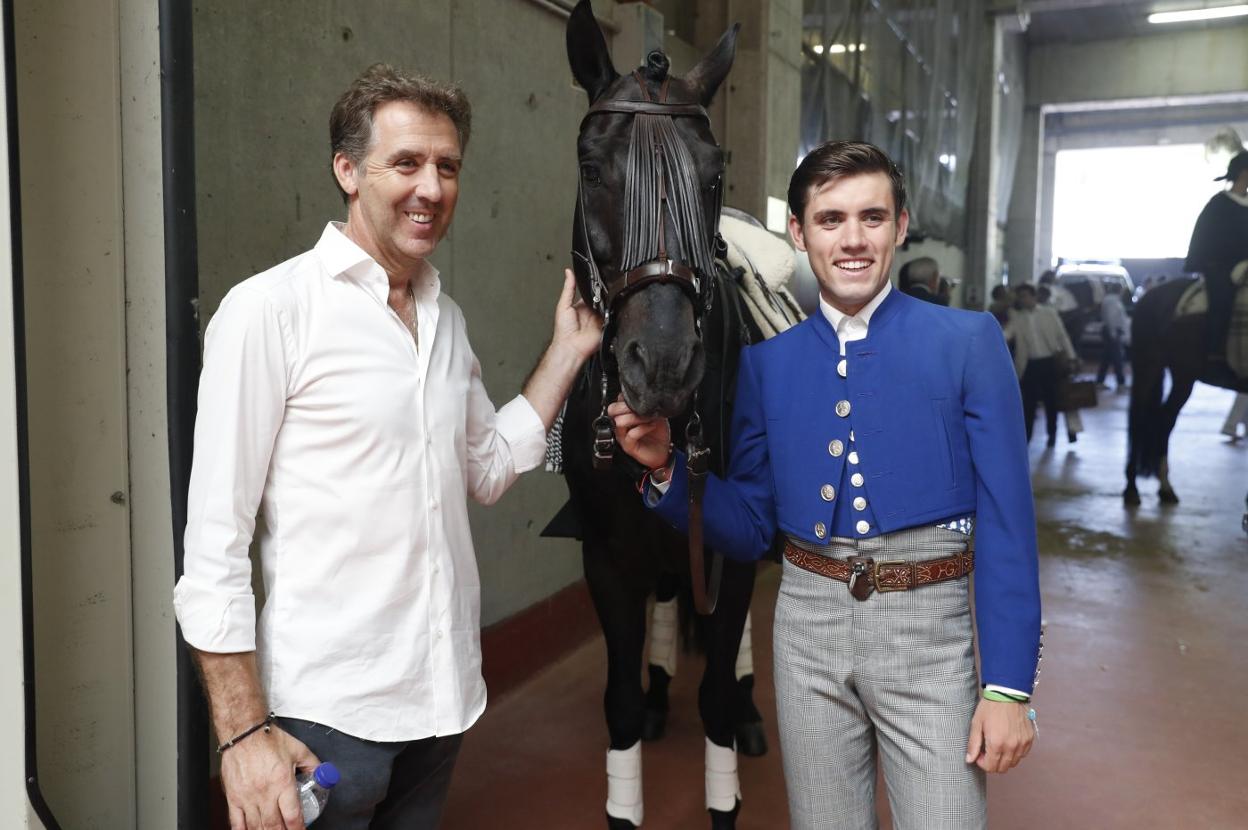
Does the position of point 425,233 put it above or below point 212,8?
below

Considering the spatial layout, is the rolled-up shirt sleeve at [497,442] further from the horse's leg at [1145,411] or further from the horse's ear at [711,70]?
the horse's leg at [1145,411]

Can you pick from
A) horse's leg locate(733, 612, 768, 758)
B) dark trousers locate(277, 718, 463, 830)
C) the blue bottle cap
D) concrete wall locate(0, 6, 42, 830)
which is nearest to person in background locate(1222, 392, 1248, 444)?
horse's leg locate(733, 612, 768, 758)

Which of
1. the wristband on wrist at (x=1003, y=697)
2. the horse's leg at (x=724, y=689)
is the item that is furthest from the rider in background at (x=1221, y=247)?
the wristband on wrist at (x=1003, y=697)

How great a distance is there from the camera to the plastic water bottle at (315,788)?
1.15 m

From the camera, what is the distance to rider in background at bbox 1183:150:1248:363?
5832mm

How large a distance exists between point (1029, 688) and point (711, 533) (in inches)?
20.0

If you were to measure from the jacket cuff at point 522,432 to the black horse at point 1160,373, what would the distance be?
6081 millimetres

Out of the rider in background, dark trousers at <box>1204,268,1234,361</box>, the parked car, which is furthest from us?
the parked car

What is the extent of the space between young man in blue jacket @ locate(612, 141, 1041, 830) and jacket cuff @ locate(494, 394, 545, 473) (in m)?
0.24

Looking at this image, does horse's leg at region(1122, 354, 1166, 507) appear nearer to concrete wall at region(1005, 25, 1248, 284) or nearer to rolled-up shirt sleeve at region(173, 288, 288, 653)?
rolled-up shirt sleeve at region(173, 288, 288, 653)

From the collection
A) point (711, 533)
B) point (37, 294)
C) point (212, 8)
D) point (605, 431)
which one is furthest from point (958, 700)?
point (212, 8)

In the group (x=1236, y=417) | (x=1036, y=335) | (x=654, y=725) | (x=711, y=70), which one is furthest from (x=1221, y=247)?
(x=711, y=70)

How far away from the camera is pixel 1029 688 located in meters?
1.29

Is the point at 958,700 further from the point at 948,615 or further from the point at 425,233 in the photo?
the point at 425,233
